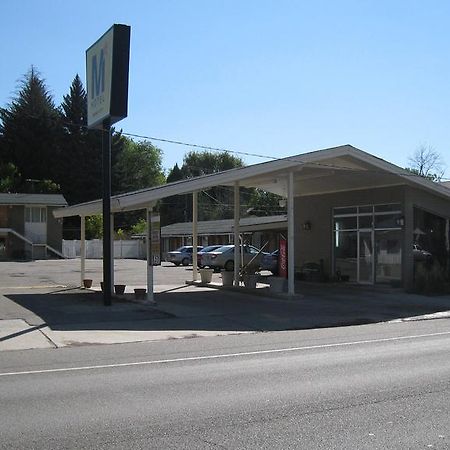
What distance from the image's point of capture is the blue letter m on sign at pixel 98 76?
17875 millimetres

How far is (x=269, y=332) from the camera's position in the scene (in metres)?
13.4

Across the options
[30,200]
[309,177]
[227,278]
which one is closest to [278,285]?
[227,278]

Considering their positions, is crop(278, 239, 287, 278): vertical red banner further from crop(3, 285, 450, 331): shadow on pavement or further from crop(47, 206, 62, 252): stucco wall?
crop(47, 206, 62, 252): stucco wall

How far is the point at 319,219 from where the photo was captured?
1072 inches

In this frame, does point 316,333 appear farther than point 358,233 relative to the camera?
No

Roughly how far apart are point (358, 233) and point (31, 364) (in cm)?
1786

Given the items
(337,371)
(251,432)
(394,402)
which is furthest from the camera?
(337,371)

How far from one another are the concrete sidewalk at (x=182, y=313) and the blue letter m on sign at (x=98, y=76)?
6.23 metres

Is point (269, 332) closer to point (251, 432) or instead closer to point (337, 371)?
point (337, 371)

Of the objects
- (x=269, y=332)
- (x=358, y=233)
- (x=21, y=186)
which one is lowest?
(x=269, y=332)

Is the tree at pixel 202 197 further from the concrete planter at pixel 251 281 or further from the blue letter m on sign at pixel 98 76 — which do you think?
the blue letter m on sign at pixel 98 76

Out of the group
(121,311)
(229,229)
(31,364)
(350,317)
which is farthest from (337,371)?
(229,229)

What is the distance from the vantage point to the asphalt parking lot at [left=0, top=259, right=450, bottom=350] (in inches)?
509

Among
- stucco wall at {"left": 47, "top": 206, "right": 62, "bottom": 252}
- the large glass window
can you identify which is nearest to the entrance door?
the large glass window
